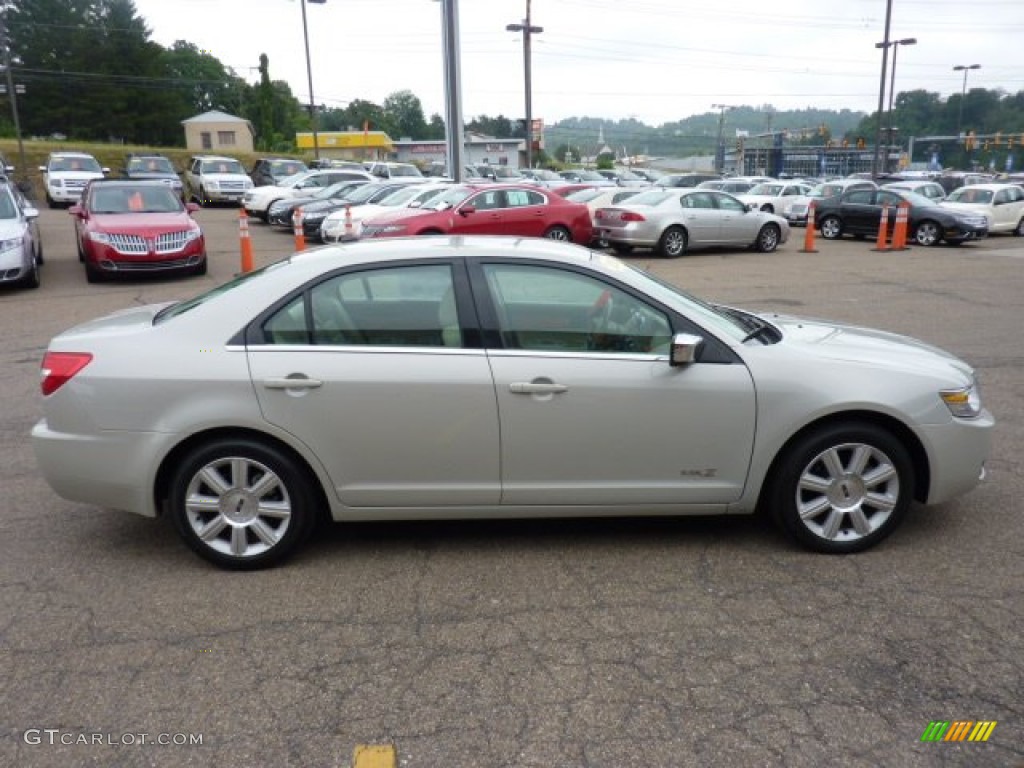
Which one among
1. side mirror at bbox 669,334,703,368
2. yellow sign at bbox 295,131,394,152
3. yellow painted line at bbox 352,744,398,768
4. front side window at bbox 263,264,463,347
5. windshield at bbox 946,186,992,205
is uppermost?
yellow sign at bbox 295,131,394,152

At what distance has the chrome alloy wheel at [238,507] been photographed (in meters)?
3.91

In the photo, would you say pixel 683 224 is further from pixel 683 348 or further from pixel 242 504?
pixel 242 504

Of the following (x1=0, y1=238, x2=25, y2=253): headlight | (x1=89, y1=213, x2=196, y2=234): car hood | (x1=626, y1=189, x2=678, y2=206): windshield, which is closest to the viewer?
(x1=0, y1=238, x2=25, y2=253): headlight

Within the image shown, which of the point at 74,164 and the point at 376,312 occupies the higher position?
the point at 74,164

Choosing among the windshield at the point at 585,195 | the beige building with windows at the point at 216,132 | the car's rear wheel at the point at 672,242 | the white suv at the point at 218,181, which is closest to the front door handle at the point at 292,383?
the car's rear wheel at the point at 672,242

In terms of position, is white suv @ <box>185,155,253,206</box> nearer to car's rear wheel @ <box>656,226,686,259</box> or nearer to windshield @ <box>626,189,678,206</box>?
windshield @ <box>626,189,678,206</box>

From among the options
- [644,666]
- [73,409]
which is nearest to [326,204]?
[73,409]

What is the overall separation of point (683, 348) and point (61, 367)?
2885 mm

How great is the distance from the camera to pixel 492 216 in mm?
16375

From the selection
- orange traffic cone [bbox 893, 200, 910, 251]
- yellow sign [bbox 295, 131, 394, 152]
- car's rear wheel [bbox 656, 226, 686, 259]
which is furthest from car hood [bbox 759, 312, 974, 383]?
yellow sign [bbox 295, 131, 394, 152]

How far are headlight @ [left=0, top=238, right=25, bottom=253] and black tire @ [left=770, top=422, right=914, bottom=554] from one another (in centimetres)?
1207

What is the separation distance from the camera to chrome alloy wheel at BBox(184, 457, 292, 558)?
3906mm

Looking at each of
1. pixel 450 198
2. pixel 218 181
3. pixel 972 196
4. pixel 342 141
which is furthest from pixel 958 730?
pixel 342 141

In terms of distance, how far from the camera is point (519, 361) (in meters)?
3.91
